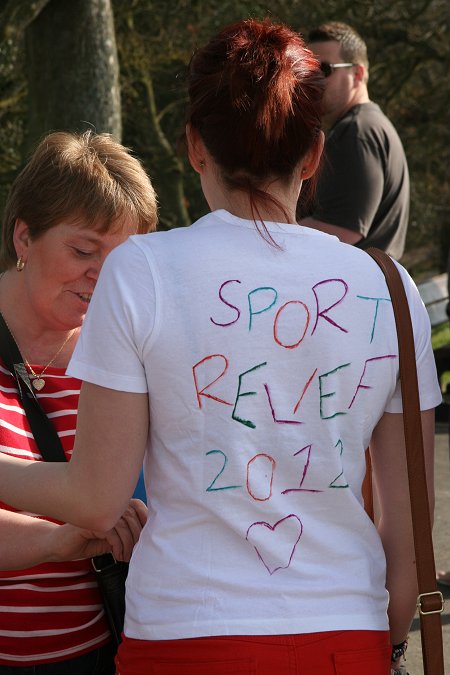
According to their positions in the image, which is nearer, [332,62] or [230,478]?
[230,478]

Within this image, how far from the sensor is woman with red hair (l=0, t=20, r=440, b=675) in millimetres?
1552

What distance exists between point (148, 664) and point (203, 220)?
0.67m

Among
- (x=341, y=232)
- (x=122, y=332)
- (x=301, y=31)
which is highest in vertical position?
(x=122, y=332)

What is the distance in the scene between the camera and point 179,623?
1569mm

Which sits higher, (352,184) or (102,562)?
(102,562)

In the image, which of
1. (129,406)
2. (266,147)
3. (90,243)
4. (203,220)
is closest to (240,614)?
(129,406)

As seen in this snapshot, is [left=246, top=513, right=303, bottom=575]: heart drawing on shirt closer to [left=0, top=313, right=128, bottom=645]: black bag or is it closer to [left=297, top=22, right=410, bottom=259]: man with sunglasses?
[left=0, top=313, right=128, bottom=645]: black bag

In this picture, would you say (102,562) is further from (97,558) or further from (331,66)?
(331,66)

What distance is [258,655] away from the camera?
5.10 ft

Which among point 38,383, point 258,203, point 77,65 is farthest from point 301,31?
point 258,203

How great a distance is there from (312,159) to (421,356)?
0.36 m

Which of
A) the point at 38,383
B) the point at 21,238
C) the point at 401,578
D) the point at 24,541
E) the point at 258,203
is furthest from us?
the point at 21,238

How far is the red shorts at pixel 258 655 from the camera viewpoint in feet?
5.09

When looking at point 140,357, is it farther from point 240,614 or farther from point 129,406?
point 240,614
